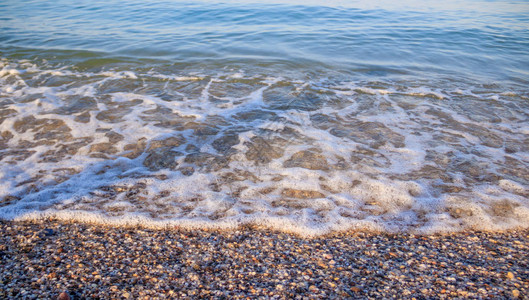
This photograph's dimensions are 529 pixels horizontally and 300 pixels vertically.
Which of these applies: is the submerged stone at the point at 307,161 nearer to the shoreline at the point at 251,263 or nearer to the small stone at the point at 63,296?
the shoreline at the point at 251,263

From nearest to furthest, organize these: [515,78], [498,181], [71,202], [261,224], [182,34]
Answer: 1. [261,224]
2. [71,202]
3. [498,181]
4. [515,78]
5. [182,34]

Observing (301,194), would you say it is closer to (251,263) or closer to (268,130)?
(251,263)

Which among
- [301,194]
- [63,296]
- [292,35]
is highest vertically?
[292,35]

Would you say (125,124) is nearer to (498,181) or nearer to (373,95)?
(373,95)

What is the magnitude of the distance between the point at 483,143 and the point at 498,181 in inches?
39.6

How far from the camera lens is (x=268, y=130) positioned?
185 inches

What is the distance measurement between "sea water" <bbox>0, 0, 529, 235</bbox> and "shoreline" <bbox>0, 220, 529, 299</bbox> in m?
0.19

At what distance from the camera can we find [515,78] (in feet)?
23.7

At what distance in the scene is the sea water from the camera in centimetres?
309

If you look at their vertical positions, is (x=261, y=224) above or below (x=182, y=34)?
below

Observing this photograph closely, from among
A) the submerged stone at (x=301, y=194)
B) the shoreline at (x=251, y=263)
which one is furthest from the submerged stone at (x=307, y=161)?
the shoreline at (x=251, y=263)

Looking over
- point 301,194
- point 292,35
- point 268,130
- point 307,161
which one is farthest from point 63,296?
point 292,35

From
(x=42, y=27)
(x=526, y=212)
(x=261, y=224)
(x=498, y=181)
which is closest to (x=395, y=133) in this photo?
(x=498, y=181)

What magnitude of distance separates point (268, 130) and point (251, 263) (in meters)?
2.55
